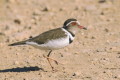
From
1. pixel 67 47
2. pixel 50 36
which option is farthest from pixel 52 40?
pixel 67 47

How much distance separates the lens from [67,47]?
1373cm

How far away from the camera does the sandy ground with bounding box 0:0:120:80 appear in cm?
1141

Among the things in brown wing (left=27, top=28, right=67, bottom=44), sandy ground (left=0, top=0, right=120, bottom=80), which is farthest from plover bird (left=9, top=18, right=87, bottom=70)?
sandy ground (left=0, top=0, right=120, bottom=80)

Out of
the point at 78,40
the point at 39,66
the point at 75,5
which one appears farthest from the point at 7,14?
the point at 39,66

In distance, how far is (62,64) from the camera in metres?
12.2

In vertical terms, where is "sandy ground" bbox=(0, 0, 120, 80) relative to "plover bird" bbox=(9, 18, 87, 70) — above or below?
below

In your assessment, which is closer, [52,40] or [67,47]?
[52,40]

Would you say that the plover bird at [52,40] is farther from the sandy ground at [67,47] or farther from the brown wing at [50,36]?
the sandy ground at [67,47]

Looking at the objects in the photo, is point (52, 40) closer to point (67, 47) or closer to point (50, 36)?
point (50, 36)

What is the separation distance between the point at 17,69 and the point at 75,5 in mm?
7789

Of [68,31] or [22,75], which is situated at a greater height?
[68,31]

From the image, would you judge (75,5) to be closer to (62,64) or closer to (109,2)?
(109,2)

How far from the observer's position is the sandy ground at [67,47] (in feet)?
37.4

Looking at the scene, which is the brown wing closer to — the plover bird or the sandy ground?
the plover bird
